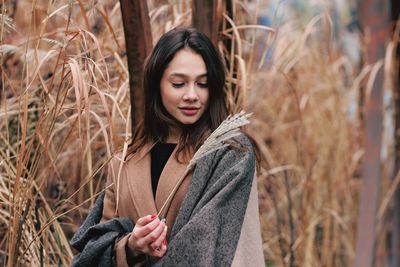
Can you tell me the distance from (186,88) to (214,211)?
0.33 metres

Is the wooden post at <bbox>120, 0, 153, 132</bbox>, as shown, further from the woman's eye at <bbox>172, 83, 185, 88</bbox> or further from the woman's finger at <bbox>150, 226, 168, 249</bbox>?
the woman's finger at <bbox>150, 226, 168, 249</bbox>

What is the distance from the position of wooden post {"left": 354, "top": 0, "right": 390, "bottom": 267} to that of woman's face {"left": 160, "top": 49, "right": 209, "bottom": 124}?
5.32ft

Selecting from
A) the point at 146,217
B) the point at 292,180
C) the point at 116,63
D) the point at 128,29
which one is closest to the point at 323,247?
the point at 292,180

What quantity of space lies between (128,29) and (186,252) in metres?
0.77

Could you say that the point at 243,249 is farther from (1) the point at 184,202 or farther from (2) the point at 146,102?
(2) the point at 146,102

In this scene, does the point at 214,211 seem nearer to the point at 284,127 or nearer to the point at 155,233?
the point at 155,233

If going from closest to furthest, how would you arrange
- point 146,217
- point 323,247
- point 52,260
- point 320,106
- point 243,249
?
1. point 146,217
2. point 243,249
3. point 52,260
4. point 323,247
5. point 320,106

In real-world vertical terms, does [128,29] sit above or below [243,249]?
above

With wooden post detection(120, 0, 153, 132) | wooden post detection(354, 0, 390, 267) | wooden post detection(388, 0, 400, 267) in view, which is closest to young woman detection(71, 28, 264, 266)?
wooden post detection(120, 0, 153, 132)

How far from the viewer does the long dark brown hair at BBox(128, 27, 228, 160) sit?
7.64ft

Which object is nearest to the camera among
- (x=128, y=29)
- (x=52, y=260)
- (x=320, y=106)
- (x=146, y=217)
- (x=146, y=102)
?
(x=146, y=217)

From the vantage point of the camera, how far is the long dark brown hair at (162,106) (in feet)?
7.64

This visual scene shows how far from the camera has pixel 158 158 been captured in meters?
2.36

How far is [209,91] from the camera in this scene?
2.34 m
